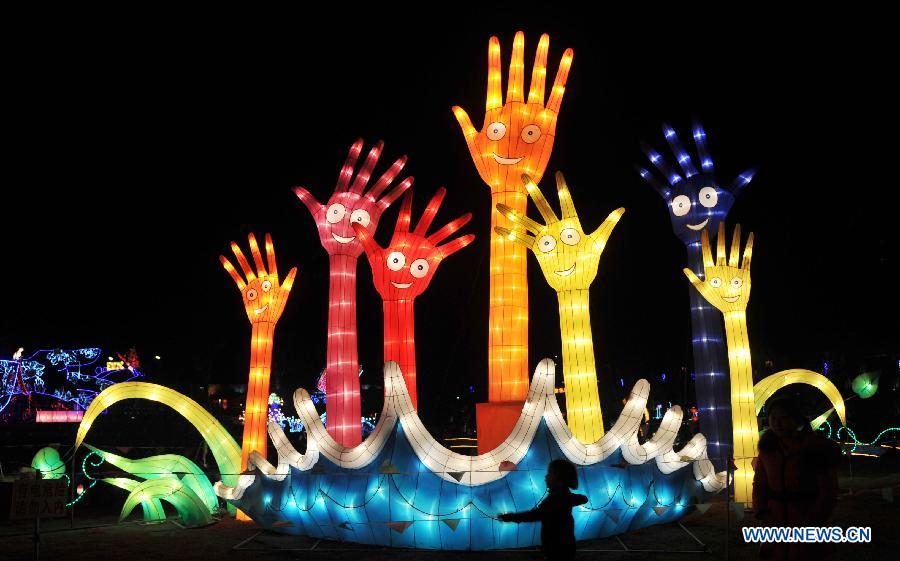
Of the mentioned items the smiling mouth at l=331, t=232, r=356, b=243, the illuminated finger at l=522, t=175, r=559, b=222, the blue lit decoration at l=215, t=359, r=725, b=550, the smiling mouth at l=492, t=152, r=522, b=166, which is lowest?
the blue lit decoration at l=215, t=359, r=725, b=550

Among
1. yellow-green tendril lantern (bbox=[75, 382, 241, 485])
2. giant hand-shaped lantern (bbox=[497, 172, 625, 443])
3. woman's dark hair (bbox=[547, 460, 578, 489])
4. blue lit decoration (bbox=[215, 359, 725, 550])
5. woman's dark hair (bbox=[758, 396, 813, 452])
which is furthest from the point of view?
yellow-green tendril lantern (bbox=[75, 382, 241, 485])

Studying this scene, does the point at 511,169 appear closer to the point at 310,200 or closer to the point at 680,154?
the point at 310,200

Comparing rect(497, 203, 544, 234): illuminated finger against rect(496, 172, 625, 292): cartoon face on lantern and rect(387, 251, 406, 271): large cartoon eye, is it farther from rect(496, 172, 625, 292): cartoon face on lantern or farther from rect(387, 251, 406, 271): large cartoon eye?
rect(387, 251, 406, 271): large cartoon eye

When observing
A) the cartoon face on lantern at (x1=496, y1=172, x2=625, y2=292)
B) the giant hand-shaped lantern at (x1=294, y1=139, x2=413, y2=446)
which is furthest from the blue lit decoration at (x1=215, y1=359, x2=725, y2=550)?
the cartoon face on lantern at (x1=496, y1=172, x2=625, y2=292)

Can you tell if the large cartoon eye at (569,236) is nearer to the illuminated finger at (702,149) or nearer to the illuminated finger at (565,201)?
the illuminated finger at (565,201)

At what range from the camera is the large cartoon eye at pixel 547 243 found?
11344mm

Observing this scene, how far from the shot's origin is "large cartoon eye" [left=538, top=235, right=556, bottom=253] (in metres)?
11.3

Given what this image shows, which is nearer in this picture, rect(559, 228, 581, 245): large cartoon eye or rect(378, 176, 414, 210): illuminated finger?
rect(559, 228, 581, 245): large cartoon eye

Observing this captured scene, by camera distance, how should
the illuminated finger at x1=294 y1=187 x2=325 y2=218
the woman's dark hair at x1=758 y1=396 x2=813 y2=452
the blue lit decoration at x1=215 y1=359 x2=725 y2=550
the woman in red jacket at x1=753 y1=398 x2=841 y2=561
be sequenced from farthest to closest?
the illuminated finger at x1=294 y1=187 x2=325 y2=218
the blue lit decoration at x1=215 y1=359 x2=725 y2=550
the woman's dark hair at x1=758 y1=396 x2=813 y2=452
the woman in red jacket at x1=753 y1=398 x2=841 y2=561

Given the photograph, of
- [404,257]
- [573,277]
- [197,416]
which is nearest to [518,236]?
[573,277]

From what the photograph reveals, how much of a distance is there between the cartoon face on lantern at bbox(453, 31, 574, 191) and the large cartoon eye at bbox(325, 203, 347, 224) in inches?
95.4

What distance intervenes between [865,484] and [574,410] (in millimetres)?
8234

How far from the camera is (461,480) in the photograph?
8.88 metres

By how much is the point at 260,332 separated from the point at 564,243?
5.69 metres
